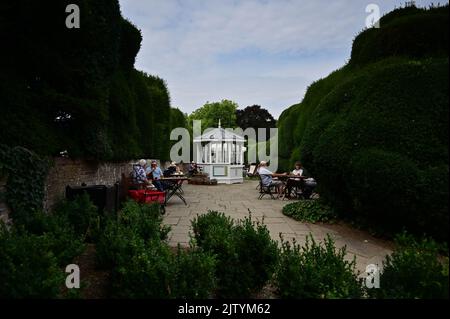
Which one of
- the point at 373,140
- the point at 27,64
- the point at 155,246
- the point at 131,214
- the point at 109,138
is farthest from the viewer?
the point at 109,138

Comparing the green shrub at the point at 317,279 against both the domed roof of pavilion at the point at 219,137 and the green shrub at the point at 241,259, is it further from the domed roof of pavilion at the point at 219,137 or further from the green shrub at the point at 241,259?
the domed roof of pavilion at the point at 219,137

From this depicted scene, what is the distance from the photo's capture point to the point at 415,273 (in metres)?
2.33

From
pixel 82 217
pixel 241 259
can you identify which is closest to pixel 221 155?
pixel 82 217

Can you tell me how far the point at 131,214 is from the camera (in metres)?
4.97

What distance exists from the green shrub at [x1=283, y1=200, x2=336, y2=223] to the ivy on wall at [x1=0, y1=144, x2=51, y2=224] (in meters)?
5.28

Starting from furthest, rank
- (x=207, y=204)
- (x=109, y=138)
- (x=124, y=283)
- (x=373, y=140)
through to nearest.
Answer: (x=207, y=204)
(x=109, y=138)
(x=373, y=140)
(x=124, y=283)

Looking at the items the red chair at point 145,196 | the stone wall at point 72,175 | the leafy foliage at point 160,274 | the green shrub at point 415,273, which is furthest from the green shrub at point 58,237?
the red chair at point 145,196

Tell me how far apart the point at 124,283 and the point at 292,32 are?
8.32 ft

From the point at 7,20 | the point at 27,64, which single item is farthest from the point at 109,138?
the point at 7,20

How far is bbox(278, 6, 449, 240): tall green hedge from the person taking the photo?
1998mm

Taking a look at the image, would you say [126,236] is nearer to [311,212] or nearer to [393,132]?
[393,132]

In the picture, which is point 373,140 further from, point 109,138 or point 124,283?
point 109,138

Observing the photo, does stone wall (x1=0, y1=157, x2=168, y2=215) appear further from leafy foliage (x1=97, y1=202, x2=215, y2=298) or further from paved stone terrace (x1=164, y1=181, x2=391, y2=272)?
leafy foliage (x1=97, y1=202, x2=215, y2=298)

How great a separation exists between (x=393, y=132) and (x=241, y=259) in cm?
217
